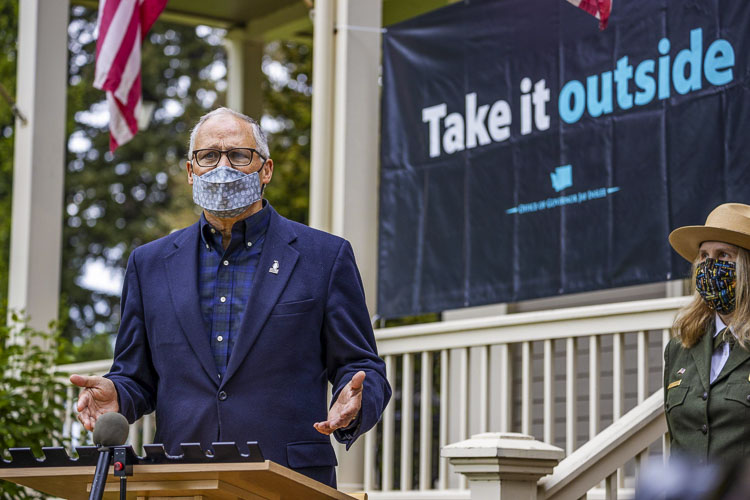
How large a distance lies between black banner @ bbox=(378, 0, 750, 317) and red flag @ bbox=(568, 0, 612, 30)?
240 mm

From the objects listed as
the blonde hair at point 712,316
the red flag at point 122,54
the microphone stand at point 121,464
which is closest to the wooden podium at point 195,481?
the microphone stand at point 121,464

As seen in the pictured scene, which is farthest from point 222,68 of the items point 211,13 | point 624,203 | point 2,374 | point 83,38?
point 624,203

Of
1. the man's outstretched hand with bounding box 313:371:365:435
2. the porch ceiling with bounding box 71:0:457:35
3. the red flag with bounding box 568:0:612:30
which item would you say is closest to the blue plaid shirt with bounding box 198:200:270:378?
the man's outstretched hand with bounding box 313:371:365:435

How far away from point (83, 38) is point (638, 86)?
21.4 meters

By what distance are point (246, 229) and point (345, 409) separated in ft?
2.43

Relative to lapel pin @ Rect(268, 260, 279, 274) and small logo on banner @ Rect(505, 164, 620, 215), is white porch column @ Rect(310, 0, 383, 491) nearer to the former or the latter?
small logo on banner @ Rect(505, 164, 620, 215)

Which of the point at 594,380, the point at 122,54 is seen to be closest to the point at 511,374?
the point at 594,380

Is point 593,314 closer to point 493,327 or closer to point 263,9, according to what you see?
point 493,327

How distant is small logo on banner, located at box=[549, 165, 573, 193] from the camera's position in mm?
6555

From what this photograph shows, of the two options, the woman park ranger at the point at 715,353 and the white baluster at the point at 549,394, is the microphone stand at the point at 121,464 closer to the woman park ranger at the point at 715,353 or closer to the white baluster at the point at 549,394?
the woman park ranger at the point at 715,353

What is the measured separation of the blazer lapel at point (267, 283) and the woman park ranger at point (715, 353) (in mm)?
1663

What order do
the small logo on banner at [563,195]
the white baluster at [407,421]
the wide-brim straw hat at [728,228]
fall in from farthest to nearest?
1. the white baluster at [407,421]
2. the small logo on banner at [563,195]
3. the wide-brim straw hat at [728,228]

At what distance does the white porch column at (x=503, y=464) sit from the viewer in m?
4.18

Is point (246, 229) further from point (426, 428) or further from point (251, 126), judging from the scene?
point (426, 428)
